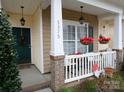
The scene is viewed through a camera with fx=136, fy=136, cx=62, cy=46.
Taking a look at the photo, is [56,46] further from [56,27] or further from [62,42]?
[56,27]

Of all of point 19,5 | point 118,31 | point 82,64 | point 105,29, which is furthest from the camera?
point 105,29

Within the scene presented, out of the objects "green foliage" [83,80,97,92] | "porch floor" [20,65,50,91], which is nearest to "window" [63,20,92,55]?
"porch floor" [20,65,50,91]

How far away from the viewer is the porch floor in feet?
14.3

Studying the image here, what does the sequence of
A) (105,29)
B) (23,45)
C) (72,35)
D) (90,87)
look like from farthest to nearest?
(105,29) < (72,35) < (23,45) < (90,87)

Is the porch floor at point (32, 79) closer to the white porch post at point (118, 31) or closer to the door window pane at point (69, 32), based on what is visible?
the door window pane at point (69, 32)

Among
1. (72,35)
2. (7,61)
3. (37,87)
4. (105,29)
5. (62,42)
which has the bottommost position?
(37,87)

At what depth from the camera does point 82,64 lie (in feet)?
17.0

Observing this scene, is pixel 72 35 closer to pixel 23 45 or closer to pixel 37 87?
pixel 23 45

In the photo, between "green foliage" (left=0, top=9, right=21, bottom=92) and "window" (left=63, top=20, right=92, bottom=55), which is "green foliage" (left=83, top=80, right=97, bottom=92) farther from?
"window" (left=63, top=20, right=92, bottom=55)

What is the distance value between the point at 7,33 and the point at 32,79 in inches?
92.0

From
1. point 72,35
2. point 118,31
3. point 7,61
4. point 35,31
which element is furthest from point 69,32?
point 7,61

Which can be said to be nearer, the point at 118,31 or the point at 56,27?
the point at 56,27

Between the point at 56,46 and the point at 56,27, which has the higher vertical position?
the point at 56,27

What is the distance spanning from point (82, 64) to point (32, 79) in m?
1.94
